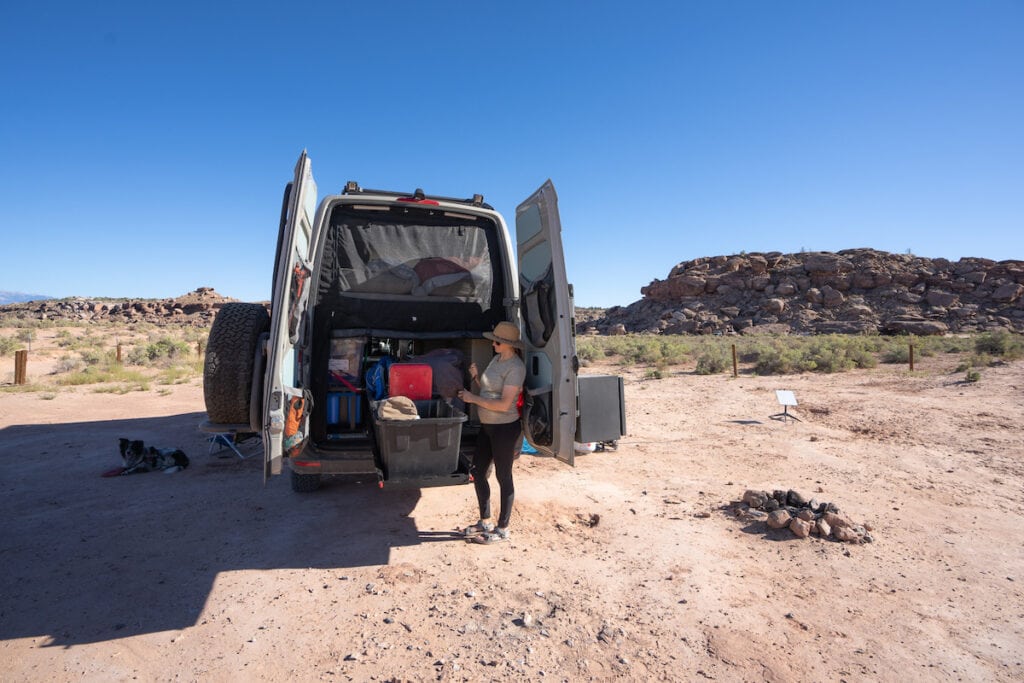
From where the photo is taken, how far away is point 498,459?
3979mm

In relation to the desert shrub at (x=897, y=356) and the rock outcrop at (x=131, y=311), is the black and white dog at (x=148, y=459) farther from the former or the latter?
the rock outcrop at (x=131, y=311)

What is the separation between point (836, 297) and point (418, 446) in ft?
157

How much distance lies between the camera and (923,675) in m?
2.54

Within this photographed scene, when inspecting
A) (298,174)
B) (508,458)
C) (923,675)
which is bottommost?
(923,675)

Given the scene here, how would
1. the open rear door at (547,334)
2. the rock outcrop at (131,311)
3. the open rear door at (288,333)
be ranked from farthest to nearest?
the rock outcrop at (131,311) < the open rear door at (547,334) < the open rear door at (288,333)

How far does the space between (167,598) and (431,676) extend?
1.74 metres

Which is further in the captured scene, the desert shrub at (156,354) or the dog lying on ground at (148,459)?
the desert shrub at (156,354)

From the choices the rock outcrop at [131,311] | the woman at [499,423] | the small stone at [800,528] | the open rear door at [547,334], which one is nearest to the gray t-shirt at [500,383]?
the woman at [499,423]

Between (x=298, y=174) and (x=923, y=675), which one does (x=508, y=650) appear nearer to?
(x=923, y=675)

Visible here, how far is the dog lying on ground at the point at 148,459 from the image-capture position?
5715 mm

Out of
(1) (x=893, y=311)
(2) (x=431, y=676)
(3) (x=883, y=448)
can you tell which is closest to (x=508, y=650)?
(2) (x=431, y=676)

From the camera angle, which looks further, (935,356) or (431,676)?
(935,356)

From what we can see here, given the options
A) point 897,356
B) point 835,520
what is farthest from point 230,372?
point 897,356

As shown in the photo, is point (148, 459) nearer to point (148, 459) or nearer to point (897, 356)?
point (148, 459)
